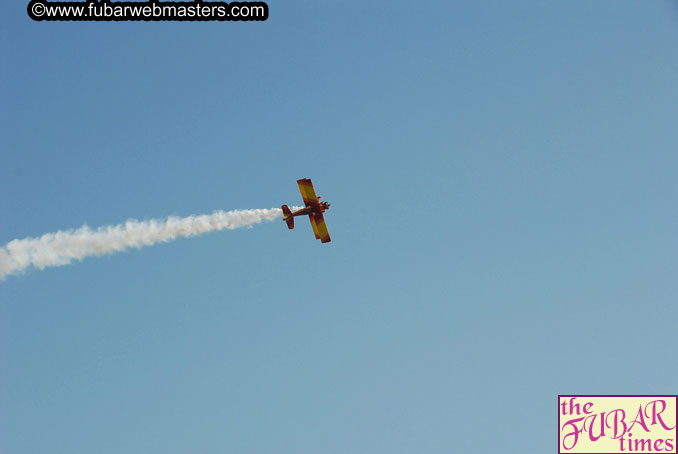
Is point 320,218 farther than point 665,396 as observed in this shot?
Yes

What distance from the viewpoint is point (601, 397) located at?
2334 inches

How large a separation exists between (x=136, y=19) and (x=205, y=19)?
14.2 feet

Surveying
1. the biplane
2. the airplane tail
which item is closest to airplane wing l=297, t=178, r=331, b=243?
the biplane

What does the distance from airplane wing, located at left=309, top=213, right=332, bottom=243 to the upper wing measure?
3.90 feet

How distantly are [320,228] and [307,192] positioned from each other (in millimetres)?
3378

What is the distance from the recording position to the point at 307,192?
7569 centimetres

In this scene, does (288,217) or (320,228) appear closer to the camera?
(320,228)

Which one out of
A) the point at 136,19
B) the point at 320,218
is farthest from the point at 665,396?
the point at 136,19

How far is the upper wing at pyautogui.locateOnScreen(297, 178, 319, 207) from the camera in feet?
247

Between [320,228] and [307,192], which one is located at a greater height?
[307,192]

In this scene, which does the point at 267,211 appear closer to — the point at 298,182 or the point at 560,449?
the point at 298,182

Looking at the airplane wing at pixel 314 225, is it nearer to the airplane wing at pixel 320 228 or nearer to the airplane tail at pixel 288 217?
the airplane wing at pixel 320 228

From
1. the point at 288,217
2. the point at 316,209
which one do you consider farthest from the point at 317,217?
the point at 288,217

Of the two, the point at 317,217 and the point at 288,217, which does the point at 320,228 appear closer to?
the point at 317,217
